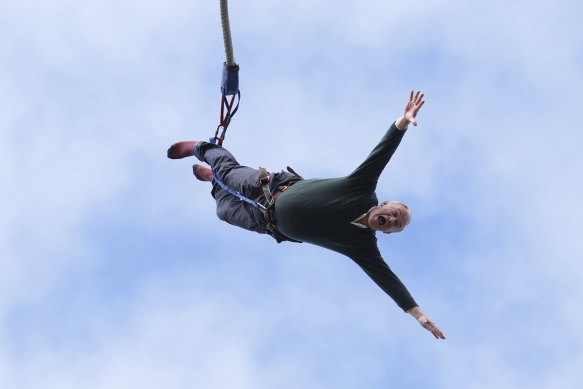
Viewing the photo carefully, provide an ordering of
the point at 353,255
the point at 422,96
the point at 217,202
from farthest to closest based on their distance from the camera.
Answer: the point at 217,202, the point at 353,255, the point at 422,96

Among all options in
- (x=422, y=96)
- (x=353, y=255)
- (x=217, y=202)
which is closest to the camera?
(x=422, y=96)

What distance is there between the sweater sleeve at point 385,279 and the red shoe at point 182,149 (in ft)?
9.74

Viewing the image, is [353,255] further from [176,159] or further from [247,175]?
[176,159]

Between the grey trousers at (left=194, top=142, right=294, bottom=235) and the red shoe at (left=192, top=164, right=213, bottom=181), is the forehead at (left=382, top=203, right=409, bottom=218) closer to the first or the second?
the grey trousers at (left=194, top=142, right=294, bottom=235)

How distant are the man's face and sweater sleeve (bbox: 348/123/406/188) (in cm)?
33

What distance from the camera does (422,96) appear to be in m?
9.27

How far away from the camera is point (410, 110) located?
9.24m

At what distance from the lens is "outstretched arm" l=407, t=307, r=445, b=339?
1043 cm

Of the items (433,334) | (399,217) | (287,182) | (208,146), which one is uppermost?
(208,146)

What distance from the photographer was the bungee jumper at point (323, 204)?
959 cm

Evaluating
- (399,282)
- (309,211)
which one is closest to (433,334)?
(399,282)

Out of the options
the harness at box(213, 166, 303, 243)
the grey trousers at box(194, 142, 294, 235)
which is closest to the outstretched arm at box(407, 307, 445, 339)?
the harness at box(213, 166, 303, 243)

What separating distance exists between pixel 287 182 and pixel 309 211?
2.59ft

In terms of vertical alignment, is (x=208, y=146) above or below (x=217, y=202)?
above
